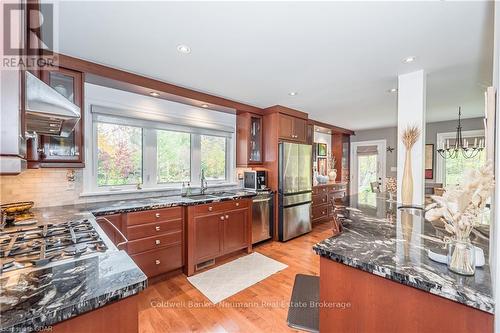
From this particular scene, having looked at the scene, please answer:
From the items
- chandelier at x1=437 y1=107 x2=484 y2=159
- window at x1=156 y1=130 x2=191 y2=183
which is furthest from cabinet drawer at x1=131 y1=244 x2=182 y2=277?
chandelier at x1=437 y1=107 x2=484 y2=159

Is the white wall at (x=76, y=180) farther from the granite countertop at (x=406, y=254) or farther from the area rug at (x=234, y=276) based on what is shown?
the granite countertop at (x=406, y=254)

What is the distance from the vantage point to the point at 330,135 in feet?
21.5

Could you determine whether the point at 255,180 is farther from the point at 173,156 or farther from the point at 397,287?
the point at 397,287

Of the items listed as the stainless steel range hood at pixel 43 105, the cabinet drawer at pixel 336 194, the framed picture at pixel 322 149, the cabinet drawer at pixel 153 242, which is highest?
the framed picture at pixel 322 149

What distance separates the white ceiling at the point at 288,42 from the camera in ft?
4.91

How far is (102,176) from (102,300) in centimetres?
240

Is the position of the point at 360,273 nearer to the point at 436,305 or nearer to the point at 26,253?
the point at 436,305

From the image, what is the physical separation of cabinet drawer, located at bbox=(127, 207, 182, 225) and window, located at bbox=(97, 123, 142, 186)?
792mm

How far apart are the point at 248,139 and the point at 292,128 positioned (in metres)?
0.89

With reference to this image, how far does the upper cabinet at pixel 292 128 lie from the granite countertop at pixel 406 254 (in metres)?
2.30

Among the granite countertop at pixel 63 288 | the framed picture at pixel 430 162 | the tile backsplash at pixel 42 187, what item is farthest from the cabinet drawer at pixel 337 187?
the granite countertop at pixel 63 288

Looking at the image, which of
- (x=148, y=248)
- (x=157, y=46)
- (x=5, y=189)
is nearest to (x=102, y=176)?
(x=5, y=189)

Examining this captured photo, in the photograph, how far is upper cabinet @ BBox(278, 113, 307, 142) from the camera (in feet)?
12.9

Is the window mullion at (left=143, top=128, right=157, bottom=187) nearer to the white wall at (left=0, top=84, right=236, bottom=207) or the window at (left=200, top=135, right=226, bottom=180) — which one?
the white wall at (left=0, top=84, right=236, bottom=207)
